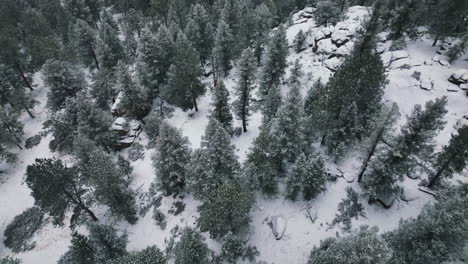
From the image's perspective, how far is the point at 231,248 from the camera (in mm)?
24766

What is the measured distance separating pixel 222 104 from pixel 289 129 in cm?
1142

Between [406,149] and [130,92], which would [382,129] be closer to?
[406,149]

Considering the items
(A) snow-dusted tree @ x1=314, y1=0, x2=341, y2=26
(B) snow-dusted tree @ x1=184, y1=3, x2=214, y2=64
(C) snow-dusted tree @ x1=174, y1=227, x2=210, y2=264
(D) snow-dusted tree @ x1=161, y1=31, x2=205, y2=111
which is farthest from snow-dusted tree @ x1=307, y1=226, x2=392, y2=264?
(A) snow-dusted tree @ x1=314, y1=0, x2=341, y2=26

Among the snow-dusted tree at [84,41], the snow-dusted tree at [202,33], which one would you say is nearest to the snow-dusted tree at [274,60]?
the snow-dusted tree at [202,33]

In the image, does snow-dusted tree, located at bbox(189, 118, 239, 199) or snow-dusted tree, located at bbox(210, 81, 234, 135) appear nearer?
snow-dusted tree, located at bbox(189, 118, 239, 199)

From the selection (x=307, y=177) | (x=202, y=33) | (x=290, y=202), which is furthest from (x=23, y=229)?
(x=202, y=33)

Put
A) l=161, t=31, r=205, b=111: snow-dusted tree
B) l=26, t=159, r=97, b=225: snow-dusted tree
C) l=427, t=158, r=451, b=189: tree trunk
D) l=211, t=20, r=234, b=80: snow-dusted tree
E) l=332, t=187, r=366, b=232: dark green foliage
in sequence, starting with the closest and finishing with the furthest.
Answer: l=427, t=158, r=451, b=189: tree trunk
l=26, t=159, r=97, b=225: snow-dusted tree
l=332, t=187, r=366, b=232: dark green foliage
l=161, t=31, r=205, b=111: snow-dusted tree
l=211, t=20, r=234, b=80: snow-dusted tree

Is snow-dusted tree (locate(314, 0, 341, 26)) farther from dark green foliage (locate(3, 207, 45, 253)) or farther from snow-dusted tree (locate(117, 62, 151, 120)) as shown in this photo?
dark green foliage (locate(3, 207, 45, 253))

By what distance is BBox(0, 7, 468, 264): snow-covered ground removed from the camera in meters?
26.5

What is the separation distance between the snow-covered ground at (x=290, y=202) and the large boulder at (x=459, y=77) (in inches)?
27.9

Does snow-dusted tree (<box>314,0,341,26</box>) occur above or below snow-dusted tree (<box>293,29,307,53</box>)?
above

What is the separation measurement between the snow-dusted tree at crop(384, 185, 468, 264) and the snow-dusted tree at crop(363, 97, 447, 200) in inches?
158

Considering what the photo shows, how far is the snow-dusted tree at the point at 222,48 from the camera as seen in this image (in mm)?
42156

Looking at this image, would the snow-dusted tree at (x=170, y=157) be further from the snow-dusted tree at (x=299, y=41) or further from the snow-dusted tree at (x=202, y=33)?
the snow-dusted tree at (x=299, y=41)
